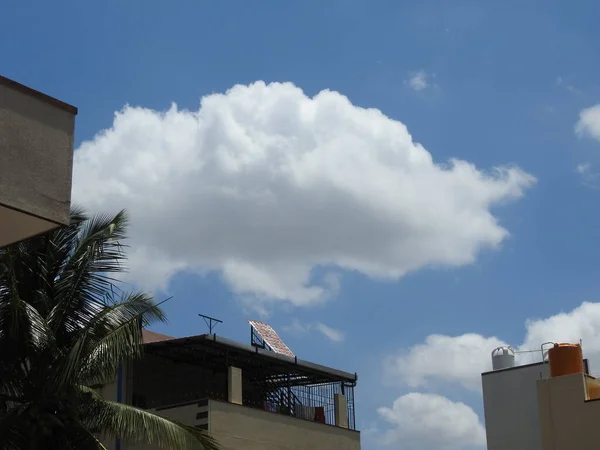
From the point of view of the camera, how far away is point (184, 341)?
27453 mm

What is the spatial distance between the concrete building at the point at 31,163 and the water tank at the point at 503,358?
61.5ft

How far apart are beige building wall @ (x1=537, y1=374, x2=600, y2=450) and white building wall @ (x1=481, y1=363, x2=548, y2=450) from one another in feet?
11.5

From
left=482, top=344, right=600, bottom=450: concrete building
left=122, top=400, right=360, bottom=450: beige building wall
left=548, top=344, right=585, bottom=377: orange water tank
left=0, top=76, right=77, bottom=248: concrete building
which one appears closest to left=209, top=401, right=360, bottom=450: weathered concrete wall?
left=122, top=400, right=360, bottom=450: beige building wall

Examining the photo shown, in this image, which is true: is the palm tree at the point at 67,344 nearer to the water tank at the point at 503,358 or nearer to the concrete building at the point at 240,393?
the concrete building at the point at 240,393

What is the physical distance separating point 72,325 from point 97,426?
2074mm

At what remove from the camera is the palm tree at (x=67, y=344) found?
19.8m

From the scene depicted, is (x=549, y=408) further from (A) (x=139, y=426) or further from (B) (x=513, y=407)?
(A) (x=139, y=426)

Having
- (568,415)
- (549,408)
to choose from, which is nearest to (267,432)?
(549,408)

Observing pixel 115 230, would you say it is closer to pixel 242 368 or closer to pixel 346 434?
pixel 242 368

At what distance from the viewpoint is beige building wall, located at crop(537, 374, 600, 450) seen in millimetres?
21266

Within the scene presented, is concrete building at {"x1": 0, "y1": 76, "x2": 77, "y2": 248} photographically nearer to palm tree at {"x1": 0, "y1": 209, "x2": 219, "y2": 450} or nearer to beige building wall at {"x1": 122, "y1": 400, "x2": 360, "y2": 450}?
palm tree at {"x1": 0, "y1": 209, "x2": 219, "y2": 450}

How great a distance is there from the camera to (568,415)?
21.6 meters

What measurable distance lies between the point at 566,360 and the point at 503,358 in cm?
485

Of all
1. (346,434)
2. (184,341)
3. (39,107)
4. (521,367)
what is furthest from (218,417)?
(39,107)
